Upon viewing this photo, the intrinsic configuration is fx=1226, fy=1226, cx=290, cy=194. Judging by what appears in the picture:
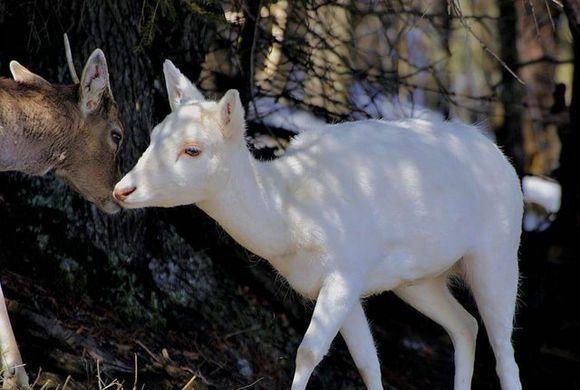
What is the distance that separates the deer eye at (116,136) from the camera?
750cm

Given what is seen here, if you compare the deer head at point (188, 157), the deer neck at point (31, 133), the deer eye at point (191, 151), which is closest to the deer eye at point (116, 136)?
the deer neck at point (31, 133)

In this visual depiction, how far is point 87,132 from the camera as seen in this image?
739 centimetres

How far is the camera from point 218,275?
364 inches

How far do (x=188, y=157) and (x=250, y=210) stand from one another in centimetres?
49

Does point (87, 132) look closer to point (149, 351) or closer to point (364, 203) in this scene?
point (149, 351)

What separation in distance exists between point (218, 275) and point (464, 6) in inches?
272

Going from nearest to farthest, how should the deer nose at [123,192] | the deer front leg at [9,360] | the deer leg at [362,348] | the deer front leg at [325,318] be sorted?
the deer nose at [123,192], the deer front leg at [325,318], the deer front leg at [9,360], the deer leg at [362,348]

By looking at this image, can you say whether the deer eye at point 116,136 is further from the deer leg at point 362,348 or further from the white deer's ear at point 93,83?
the deer leg at point 362,348

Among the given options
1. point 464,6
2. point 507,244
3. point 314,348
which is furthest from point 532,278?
point 464,6

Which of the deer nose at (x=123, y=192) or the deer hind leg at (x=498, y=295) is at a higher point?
the deer nose at (x=123, y=192)

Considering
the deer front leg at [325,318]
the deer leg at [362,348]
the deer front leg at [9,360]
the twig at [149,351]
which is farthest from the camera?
the twig at [149,351]

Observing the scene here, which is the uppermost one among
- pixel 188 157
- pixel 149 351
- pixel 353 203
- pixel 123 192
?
pixel 188 157

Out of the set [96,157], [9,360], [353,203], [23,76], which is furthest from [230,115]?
[9,360]

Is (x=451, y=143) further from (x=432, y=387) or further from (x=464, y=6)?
(x=464, y=6)
